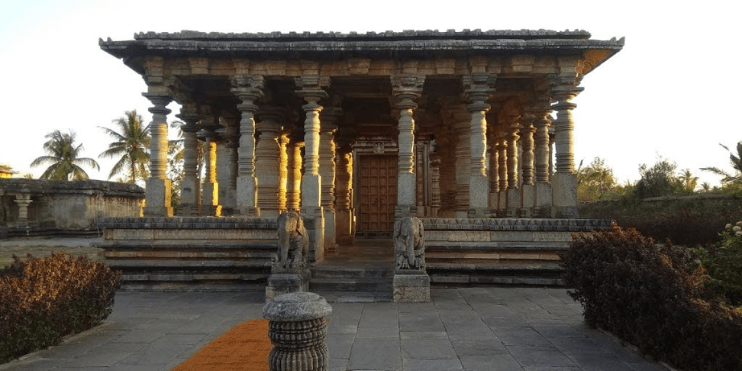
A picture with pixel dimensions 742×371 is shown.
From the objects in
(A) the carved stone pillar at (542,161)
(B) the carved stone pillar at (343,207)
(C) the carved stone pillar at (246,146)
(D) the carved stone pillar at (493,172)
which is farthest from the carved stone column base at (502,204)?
(C) the carved stone pillar at (246,146)

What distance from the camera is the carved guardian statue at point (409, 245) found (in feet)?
27.6

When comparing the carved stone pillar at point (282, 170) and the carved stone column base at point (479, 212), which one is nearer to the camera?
the carved stone column base at point (479, 212)

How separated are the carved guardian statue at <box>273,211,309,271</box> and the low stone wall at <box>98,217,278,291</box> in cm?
150

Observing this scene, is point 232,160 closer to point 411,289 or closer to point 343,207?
point 343,207

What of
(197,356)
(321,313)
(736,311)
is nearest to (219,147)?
(197,356)

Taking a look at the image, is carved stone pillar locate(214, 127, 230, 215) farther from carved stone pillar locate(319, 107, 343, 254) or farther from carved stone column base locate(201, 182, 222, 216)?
carved stone pillar locate(319, 107, 343, 254)

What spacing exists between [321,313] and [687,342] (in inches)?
136

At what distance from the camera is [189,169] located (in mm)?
13391

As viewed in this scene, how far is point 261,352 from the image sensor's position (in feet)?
17.4

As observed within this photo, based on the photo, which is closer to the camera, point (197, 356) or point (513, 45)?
point (197, 356)

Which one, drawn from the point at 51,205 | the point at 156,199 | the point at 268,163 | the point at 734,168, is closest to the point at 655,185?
the point at 734,168

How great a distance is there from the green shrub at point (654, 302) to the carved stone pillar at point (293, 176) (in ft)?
34.6

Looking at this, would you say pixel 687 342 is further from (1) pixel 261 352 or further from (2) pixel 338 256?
(2) pixel 338 256

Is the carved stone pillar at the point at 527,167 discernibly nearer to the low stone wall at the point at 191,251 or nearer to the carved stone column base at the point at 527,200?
the carved stone column base at the point at 527,200
